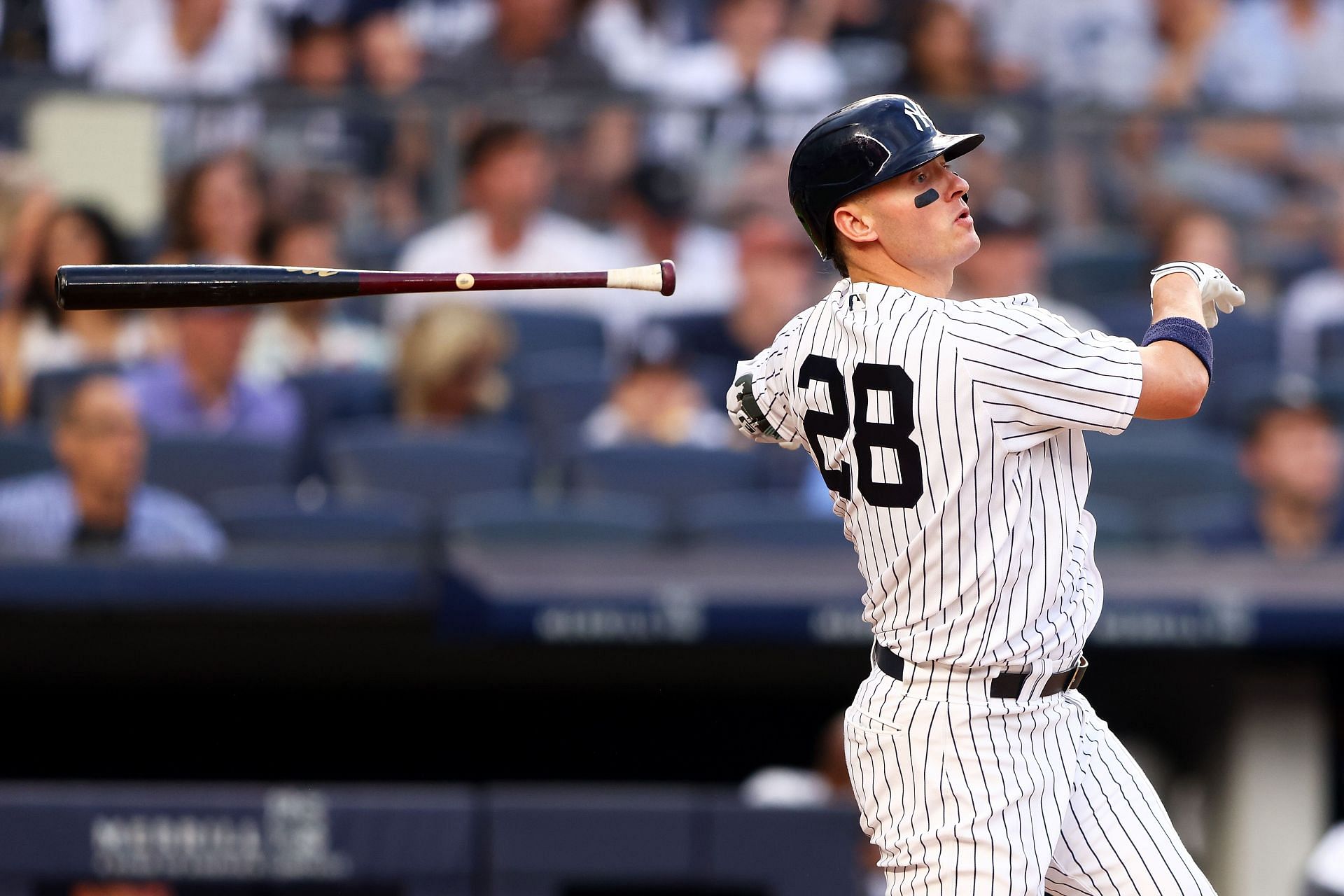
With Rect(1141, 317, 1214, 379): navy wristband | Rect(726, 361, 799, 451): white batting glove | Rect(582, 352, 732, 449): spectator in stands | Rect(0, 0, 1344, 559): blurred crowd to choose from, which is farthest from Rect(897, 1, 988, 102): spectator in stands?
Rect(1141, 317, 1214, 379): navy wristband

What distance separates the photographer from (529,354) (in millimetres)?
5789

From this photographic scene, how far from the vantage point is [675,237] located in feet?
19.7

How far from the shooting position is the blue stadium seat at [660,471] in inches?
202

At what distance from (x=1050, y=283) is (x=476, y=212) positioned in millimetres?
1867

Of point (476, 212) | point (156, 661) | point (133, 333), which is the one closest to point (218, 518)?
point (156, 661)

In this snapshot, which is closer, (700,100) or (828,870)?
(828,870)

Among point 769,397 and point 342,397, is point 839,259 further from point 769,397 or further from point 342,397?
point 342,397

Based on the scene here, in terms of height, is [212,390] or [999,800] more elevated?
[212,390]

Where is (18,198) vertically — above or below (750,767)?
above

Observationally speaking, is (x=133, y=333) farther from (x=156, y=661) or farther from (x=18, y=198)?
(x=156, y=661)

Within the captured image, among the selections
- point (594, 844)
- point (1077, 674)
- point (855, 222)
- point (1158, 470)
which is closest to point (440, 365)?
point (594, 844)

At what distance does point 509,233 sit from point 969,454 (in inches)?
154

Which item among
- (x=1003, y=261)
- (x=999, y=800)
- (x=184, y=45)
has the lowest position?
(x=999, y=800)

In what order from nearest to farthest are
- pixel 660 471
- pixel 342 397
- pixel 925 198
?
pixel 925 198, pixel 660 471, pixel 342 397
